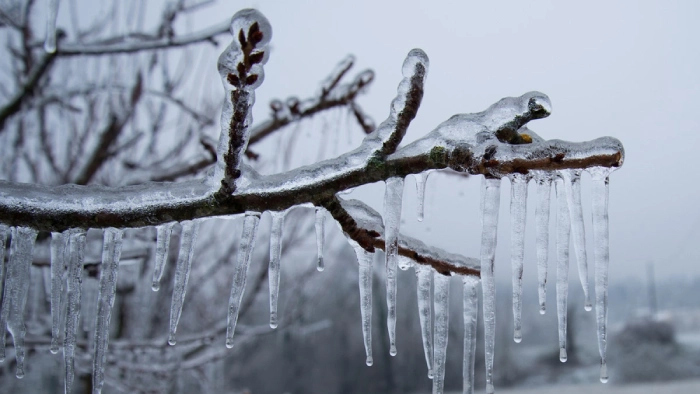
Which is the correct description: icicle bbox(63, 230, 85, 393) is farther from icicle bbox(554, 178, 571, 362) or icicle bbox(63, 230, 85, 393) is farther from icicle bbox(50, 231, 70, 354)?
icicle bbox(554, 178, 571, 362)

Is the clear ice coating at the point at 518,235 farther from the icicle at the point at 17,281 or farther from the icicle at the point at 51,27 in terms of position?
the icicle at the point at 51,27

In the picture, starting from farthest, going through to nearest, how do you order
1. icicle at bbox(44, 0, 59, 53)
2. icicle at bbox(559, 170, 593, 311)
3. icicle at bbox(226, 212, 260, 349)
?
1. icicle at bbox(44, 0, 59, 53)
2. icicle at bbox(226, 212, 260, 349)
3. icicle at bbox(559, 170, 593, 311)

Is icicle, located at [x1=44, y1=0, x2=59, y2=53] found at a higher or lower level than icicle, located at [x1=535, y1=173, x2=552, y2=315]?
higher

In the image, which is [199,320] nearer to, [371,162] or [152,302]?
[152,302]

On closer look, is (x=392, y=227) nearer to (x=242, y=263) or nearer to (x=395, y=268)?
(x=395, y=268)

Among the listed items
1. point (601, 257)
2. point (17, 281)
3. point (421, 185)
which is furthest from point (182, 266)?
point (601, 257)

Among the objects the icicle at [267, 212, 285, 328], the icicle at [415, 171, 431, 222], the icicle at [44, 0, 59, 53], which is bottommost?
the icicle at [267, 212, 285, 328]

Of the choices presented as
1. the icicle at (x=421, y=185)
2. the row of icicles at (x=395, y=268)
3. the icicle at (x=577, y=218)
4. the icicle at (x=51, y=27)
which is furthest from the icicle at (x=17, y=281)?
the icicle at (x=51, y=27)

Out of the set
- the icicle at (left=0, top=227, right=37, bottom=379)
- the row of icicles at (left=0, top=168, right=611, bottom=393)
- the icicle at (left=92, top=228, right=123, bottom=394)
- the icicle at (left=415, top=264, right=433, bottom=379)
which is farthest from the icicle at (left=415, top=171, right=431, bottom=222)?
the icicle at (left=0, top=227, right=37, bottom=379)
